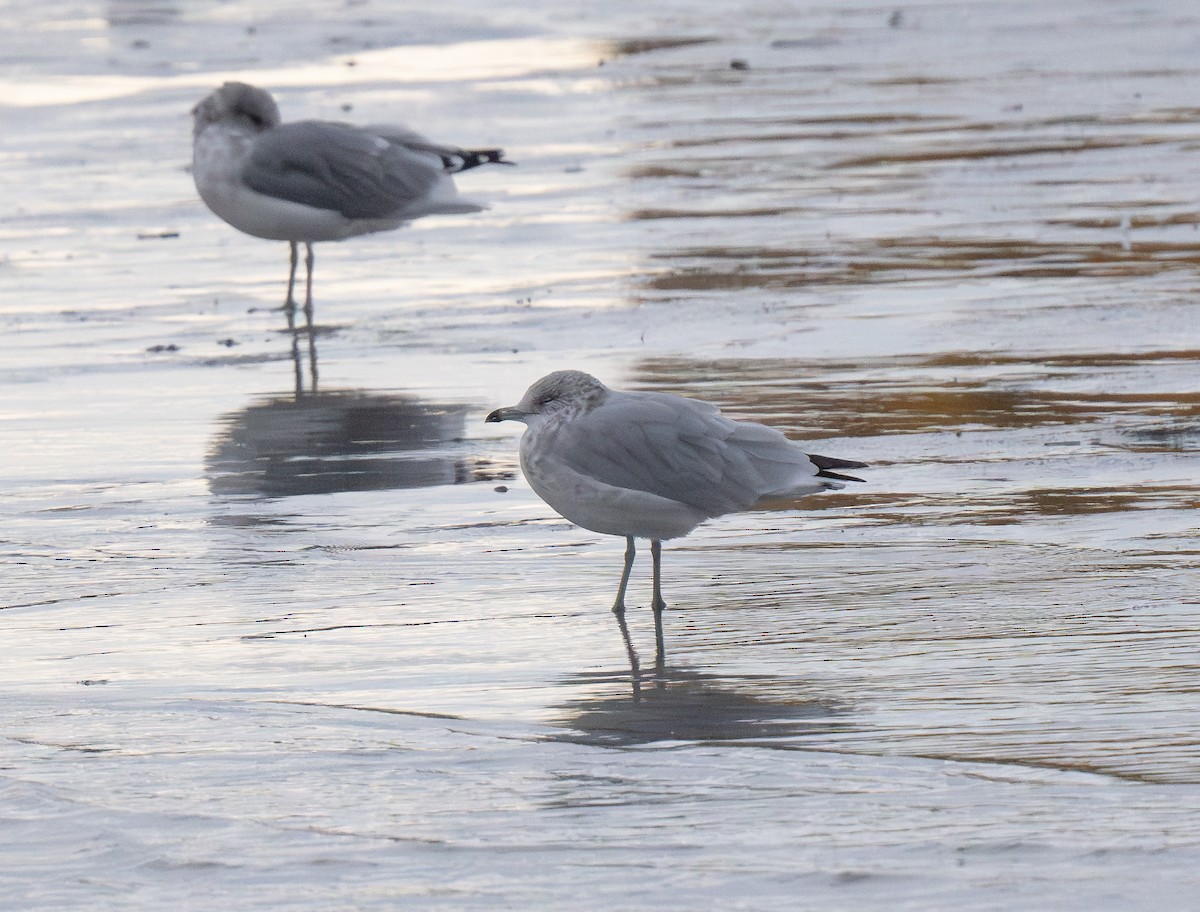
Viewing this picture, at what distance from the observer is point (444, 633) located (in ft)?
19.2

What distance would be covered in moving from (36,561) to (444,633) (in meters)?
1.53

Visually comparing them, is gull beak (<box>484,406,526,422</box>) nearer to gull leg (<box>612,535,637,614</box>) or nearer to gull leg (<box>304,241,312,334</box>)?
gull leg (<box>612,535,637,614</box>)

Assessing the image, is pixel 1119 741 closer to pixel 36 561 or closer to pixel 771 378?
pixel 36 561

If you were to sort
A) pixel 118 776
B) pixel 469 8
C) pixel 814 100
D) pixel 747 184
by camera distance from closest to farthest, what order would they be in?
1. pixel 118 776
2. pixel 747 184
3. pixel 814 100
4. pixel 469 8

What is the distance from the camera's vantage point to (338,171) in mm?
11773

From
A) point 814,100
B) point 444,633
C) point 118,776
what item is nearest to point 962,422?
point 444,633

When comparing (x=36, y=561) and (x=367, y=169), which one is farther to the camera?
(x=367, y=169)

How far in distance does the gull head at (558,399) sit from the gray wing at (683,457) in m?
0.05

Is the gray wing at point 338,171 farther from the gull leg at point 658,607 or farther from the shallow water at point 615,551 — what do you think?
the gull leg at point 658,607

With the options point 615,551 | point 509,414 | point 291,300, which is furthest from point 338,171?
point 509,414

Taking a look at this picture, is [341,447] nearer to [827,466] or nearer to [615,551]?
[615,551]

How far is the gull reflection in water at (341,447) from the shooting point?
304 inches

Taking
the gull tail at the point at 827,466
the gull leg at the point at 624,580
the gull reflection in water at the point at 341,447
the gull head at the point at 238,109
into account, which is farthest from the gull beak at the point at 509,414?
the gull head at the point at 238,109

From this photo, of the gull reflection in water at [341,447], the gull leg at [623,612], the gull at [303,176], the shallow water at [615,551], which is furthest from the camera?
the gull at [303,176]
